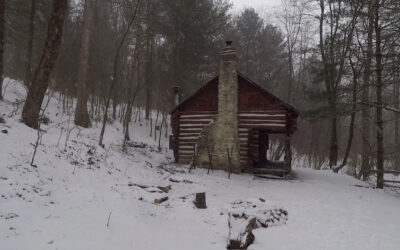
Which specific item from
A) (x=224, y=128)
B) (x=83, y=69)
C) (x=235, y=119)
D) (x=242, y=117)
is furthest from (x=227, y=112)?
(x=83, y=69)

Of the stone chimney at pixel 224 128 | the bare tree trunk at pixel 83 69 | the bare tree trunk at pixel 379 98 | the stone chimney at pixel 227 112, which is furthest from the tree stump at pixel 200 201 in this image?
the bare tree trunk at pixel 83 69

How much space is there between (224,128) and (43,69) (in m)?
8.33

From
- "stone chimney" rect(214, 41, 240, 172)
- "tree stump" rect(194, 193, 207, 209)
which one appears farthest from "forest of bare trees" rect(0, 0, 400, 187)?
"tree stump" rect(194, 193, 207, 209)

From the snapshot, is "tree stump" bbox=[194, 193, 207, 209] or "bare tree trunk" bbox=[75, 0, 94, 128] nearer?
"tree stump" bbox=[194, 193, 207, 209]

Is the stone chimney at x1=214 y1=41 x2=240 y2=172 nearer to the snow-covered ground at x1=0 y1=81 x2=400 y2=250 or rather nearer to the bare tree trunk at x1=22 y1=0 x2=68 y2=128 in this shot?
the snow-covered ground at x1=0 y1=81 x2=400 y2=250

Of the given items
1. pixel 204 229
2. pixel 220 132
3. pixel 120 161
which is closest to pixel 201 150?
pixel 220 132

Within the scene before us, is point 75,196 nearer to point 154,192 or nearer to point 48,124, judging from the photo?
point 154,192

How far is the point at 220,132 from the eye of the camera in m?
15.3

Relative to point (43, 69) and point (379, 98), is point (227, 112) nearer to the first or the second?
point (379, 98)

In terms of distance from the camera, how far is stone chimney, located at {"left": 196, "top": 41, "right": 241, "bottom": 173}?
49.6ft

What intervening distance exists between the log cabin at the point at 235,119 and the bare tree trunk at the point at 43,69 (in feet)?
23.6

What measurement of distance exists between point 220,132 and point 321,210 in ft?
22.6

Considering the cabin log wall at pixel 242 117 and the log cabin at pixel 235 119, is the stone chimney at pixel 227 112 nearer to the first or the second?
the log cabin at pixel 235 119

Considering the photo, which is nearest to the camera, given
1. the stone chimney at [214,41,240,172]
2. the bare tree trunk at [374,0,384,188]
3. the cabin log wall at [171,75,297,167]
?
the bare tree trunk at [374,0,384,188]
